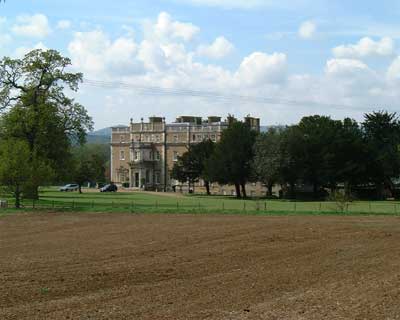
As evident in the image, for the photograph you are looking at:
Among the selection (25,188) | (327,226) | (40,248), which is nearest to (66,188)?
(25,188)

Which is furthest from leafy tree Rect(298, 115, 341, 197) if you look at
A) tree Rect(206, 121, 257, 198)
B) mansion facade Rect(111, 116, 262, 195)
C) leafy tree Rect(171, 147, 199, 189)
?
mansion facade Rect(111, 116, 262, 195)

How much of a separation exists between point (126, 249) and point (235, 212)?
29588mm

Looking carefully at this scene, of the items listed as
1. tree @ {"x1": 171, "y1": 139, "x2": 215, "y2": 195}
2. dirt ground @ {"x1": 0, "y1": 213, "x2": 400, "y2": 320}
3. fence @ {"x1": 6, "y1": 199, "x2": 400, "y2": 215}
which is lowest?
dirt ground @ {"x1": 0, "y1": 213, "x2": 400, "y2": 320}

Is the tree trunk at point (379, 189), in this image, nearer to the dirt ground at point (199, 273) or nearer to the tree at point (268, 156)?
the tree at point (268, 156)

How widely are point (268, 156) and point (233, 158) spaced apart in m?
7.59

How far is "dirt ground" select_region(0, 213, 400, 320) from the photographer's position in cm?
1485

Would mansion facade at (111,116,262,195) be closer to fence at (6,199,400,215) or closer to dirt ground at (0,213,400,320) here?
fence at (6,199,400,215)

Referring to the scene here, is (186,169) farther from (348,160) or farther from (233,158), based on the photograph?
(348,160)

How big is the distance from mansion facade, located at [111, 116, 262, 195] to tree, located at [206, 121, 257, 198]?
35.4 metres

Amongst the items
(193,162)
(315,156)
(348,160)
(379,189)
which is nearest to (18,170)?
(315,156)

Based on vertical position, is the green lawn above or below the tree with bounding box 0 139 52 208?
below

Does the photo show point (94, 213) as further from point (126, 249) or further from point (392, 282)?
point (392, 282)

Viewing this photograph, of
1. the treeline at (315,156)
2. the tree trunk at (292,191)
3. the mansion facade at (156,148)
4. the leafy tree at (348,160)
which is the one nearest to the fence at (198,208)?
the treeline at (315,156)

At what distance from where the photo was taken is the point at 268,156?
103 meters
